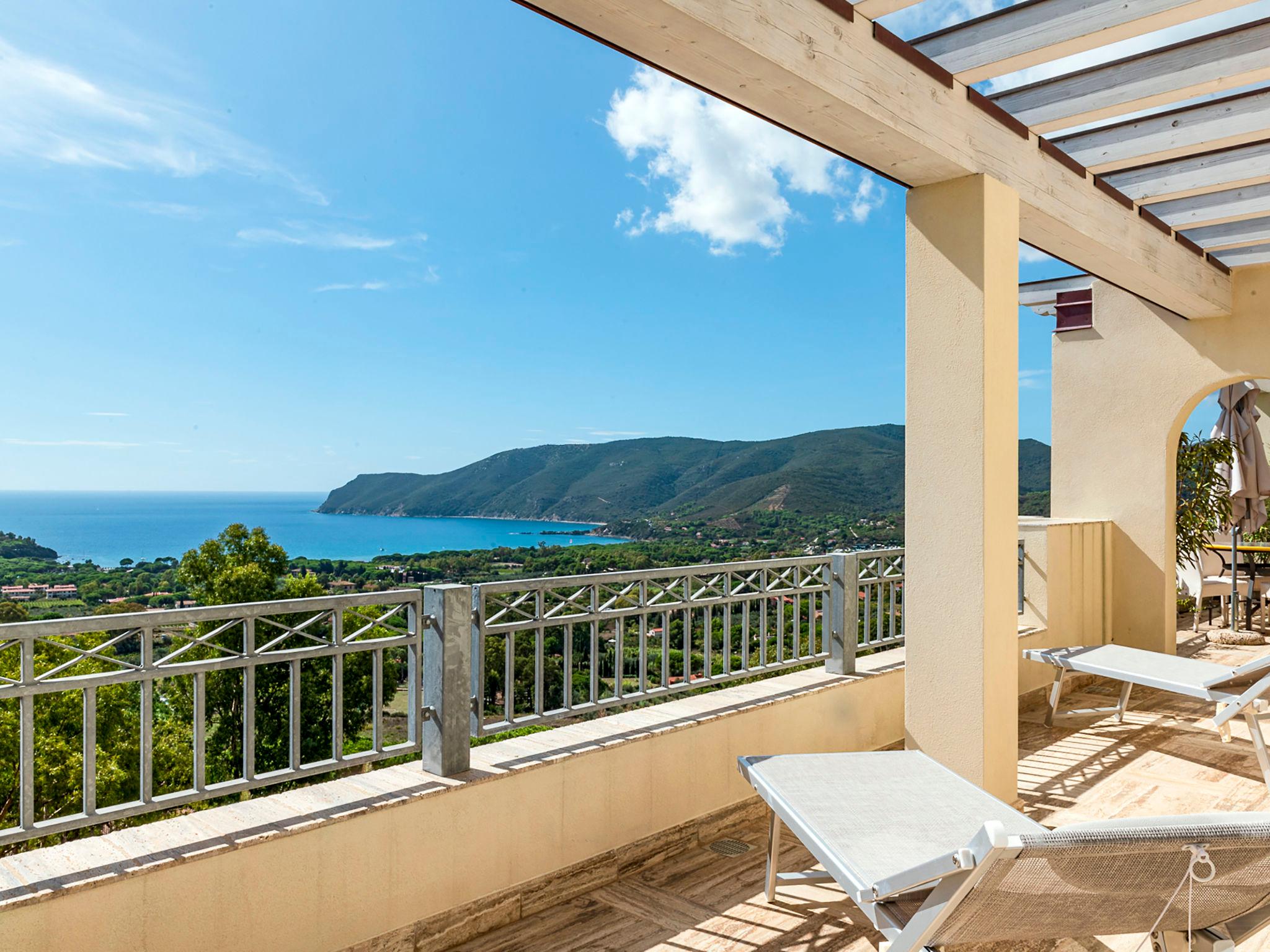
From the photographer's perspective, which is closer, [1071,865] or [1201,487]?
[1071,865]

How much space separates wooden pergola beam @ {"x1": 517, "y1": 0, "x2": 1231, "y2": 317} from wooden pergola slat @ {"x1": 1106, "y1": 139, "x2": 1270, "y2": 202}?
0.20 metres

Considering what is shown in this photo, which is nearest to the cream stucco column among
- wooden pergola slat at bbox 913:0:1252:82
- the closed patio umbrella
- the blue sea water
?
wooden pergola slat at bbox 913:0:1252:82

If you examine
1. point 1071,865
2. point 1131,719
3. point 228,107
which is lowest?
point 1131,719

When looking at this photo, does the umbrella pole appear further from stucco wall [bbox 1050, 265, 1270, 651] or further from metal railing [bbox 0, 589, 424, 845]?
metal railing [bbox 0, 589, 424, 845]

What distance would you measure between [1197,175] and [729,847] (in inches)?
157

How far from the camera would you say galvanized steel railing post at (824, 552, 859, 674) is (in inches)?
169

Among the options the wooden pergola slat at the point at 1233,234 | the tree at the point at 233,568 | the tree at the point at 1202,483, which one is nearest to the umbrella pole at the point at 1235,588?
the tree at the point at 1202,483

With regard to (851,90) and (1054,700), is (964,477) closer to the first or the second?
(851,90)

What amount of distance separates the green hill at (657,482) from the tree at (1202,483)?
12.4 metres

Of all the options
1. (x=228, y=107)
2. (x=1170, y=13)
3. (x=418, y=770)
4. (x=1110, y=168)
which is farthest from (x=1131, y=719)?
(x=228, y=107)

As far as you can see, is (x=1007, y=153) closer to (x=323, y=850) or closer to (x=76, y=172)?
(x=323, y=850)

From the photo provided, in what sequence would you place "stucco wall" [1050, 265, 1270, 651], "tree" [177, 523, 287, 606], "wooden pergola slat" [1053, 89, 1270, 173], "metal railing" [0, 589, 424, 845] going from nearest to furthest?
1. "metal railing" [0, 589, 424, 845]
2. "wooden pergola slat" [1053, 89, 1270, 173]
3. "stucco wall" [1050, 265, 1270, 651]
4. "tree" [177, 523, 287, 606]

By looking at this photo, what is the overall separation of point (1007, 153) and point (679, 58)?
180 centimetres

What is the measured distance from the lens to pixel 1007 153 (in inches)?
140
